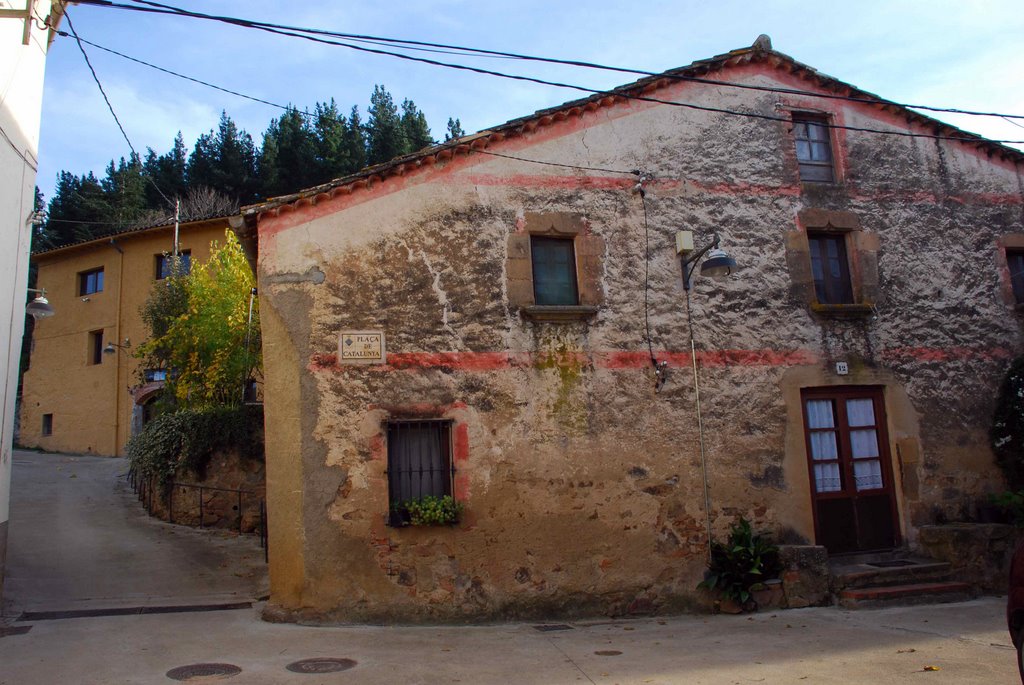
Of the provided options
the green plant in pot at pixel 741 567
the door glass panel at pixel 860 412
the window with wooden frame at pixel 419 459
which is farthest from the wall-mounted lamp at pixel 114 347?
the door glass panel at pixel 860 412

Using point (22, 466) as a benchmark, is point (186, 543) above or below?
below

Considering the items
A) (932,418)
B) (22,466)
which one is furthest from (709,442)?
(22,466)

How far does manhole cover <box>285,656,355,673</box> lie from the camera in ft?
21.0

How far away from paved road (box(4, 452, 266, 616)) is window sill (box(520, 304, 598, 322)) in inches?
198

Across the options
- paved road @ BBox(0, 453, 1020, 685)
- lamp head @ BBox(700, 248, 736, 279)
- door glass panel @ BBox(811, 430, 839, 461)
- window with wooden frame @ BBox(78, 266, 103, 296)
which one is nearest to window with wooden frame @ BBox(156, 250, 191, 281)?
window with wooden frame @ BBox(78, 266, 103, 296)

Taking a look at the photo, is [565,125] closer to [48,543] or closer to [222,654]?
[222,654]

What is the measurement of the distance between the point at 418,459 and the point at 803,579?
4909 mm

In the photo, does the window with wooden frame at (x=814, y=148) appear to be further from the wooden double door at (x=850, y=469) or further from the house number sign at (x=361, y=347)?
the house number sign at (x=361, y=347)

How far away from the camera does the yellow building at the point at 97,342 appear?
25.7 m

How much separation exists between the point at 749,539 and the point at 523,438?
10.2ft

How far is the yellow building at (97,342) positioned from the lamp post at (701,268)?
1973 cm

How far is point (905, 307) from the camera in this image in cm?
1095

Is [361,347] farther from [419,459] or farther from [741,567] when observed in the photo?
→ [741,567]

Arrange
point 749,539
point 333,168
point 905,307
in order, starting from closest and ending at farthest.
→ point 749,539
point 905,307
point 333,168
